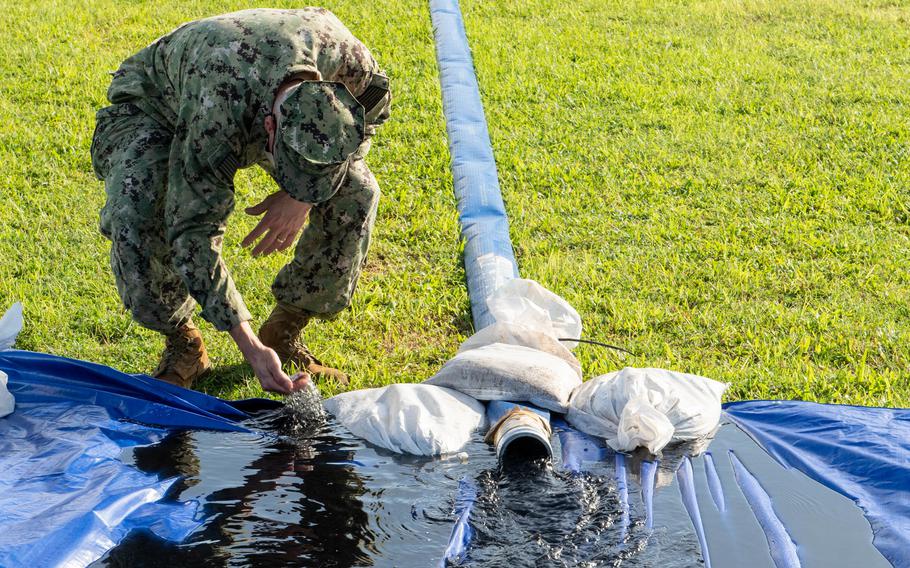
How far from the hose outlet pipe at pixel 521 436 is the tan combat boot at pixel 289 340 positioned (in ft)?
3.06

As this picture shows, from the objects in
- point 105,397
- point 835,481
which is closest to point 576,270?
point 835,481

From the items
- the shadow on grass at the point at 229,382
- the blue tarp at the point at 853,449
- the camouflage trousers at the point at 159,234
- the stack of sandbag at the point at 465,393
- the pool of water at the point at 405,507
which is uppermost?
the camouflage trousers at the point at 159,234

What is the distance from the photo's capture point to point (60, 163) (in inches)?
223

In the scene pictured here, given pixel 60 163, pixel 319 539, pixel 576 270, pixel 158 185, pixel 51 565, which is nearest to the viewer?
pixel 51 565

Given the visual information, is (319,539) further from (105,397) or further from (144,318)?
(144,318)

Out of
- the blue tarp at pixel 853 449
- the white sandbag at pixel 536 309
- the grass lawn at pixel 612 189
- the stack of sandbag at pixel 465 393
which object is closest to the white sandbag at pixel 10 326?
the grass lawn at pixel 612 189

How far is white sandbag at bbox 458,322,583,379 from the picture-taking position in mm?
3529

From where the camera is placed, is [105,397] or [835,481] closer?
[835,481]

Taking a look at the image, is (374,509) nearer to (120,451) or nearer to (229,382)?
(120,451)

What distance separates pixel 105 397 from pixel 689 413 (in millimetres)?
1869

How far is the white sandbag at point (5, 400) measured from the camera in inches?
123

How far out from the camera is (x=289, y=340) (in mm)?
3816

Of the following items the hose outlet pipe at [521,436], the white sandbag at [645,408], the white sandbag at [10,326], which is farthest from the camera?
the white sandbag at [10,326]

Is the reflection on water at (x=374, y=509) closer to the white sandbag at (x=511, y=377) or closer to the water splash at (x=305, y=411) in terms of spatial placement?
the water splash at (x=305, y=411)
